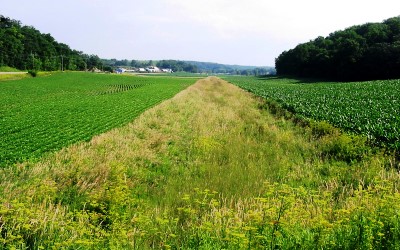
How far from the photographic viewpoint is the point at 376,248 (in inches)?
226

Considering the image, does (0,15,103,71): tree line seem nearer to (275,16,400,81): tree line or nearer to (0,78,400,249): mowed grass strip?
(275,16,400,81): tree line

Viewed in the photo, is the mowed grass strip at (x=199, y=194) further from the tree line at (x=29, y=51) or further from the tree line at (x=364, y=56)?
the tree line at (x=29, y=51)

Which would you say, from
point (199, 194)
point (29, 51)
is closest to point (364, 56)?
point (199, 194)

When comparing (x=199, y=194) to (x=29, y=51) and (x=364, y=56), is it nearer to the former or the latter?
(x=364, y=56)

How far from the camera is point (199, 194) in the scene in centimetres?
996

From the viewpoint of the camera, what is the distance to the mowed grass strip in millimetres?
6185

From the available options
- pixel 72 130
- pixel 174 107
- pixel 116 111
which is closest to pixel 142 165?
pixel 72 130

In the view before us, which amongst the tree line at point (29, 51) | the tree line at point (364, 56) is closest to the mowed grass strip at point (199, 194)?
the tree line at point (364, 56)

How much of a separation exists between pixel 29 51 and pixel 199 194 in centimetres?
14661

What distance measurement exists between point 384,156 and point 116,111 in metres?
21.0

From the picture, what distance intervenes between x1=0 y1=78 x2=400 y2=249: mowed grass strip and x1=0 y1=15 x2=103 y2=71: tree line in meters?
95.3

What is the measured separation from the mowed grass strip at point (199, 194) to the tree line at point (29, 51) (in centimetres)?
9530

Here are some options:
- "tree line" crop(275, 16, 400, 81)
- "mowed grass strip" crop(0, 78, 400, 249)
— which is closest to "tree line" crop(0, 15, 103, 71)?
"tree line" crop(275, 16, 400, 81)

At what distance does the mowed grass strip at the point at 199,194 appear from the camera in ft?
20.3
